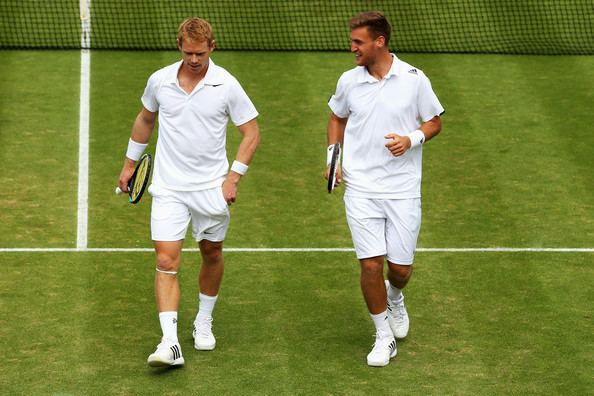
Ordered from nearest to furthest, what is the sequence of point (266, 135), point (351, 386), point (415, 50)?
1. point (351, 386)
2. point (266, 135)
3. point (415, 50)

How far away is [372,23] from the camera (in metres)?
9.58

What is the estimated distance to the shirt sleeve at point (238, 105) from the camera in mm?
9727

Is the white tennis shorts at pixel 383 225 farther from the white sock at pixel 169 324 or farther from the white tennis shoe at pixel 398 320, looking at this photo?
the white sock at pixel 169 324

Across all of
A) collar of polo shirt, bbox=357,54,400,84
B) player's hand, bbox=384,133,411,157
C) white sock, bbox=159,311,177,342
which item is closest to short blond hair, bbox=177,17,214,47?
collar of polo shirt, bbox=357,54,400,84

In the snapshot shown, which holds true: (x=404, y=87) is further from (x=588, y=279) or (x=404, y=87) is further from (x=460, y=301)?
(x=588, y=279)

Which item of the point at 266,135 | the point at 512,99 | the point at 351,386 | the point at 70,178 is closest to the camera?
the point at 351,386

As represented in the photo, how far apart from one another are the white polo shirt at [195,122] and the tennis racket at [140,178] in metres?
0.09

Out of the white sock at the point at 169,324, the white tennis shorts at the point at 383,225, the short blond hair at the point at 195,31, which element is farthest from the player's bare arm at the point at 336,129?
the white sock at the point at 169,324

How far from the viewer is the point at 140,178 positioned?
9938mm

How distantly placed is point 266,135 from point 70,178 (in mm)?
2516

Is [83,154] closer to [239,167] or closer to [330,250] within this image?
[330,250]

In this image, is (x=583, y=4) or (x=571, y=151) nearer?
(x=571, y=151)

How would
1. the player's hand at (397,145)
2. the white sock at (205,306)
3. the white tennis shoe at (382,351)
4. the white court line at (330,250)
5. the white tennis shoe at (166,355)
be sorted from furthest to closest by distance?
1. the white court line at (330,250)
2. the white sock at (205,306)
3. the white tennis shoe at (382,351)
4. the player's hand at (397,145)
5. the white tennis shoe at (166,355)

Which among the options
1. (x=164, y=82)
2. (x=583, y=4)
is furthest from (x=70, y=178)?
(x=583, y=4)
